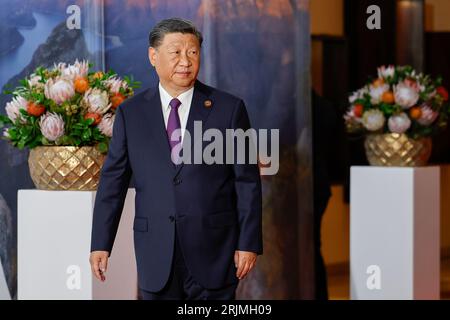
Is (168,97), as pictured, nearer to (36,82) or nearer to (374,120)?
(36,82)

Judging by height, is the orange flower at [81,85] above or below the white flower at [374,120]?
above

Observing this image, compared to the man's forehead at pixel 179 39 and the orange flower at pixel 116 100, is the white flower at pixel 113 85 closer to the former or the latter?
the orange flower at pixel 116 100

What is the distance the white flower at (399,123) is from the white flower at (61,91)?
2.28m

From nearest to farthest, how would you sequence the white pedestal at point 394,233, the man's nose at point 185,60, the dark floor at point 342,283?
the man's nose at point 185,60 < the white pedestal at point 394,233 < the dark floor at point 342,283

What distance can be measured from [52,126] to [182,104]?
111cm

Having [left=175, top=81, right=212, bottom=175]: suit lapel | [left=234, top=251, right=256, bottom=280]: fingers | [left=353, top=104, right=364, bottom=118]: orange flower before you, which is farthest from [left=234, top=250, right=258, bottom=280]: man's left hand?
[left=353, top=104, right=364, bottom=118]: orange flower

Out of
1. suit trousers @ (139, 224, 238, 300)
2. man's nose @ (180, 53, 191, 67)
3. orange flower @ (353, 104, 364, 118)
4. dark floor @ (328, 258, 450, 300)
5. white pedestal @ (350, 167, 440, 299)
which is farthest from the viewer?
Answer: dark floor @ (328, 258, 450, 300)

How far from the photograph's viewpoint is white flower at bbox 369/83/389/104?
20.0 feet

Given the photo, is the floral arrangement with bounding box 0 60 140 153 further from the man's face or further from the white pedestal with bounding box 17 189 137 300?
the man's face

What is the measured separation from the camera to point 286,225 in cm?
588

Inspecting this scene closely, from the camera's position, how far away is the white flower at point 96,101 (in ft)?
14.5

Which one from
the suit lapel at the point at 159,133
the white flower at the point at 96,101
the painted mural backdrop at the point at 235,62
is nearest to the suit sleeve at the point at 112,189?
the suit lapel at the point at 159,133

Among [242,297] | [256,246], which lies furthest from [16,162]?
[256,246]

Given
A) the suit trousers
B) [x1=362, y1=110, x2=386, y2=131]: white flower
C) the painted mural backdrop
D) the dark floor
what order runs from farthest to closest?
the dark floor
[x1=362, y1=110, x2=386, y2=131]: white flower
the painted mural backdrop
the suit trousers
